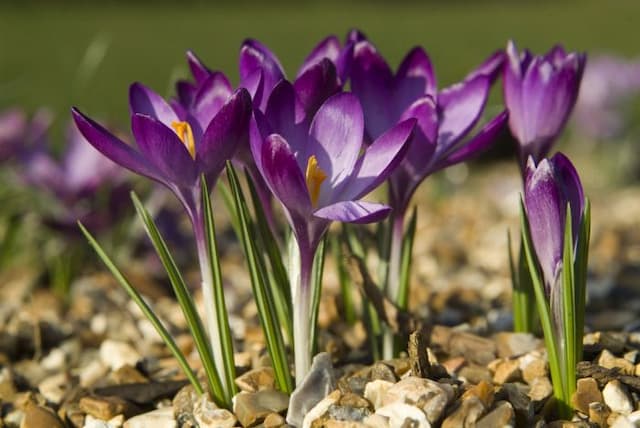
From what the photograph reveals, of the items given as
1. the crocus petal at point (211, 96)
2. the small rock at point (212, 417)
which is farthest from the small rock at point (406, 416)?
the crocus petal at point (211, 96)

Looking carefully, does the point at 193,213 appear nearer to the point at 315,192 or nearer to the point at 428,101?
the point at 315,192

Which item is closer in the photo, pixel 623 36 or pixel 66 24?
pixel 623 36

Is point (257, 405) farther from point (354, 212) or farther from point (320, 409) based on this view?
point (354, 212)

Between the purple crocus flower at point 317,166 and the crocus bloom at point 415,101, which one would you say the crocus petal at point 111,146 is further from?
the crocus bloom at point 415,101

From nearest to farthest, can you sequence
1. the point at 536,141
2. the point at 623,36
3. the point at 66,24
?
the point at 536,141 → the point at 623,36 → the point at 66,24

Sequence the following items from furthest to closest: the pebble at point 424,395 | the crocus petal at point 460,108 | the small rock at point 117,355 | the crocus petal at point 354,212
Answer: the small rock at point 117,355
the crocus petal at point 460,108
the pebble at point 424,395
the crocus petal at point 354,212

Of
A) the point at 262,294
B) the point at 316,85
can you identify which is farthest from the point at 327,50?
the point at 262,294

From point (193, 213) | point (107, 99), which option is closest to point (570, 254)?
point (193, 213)
